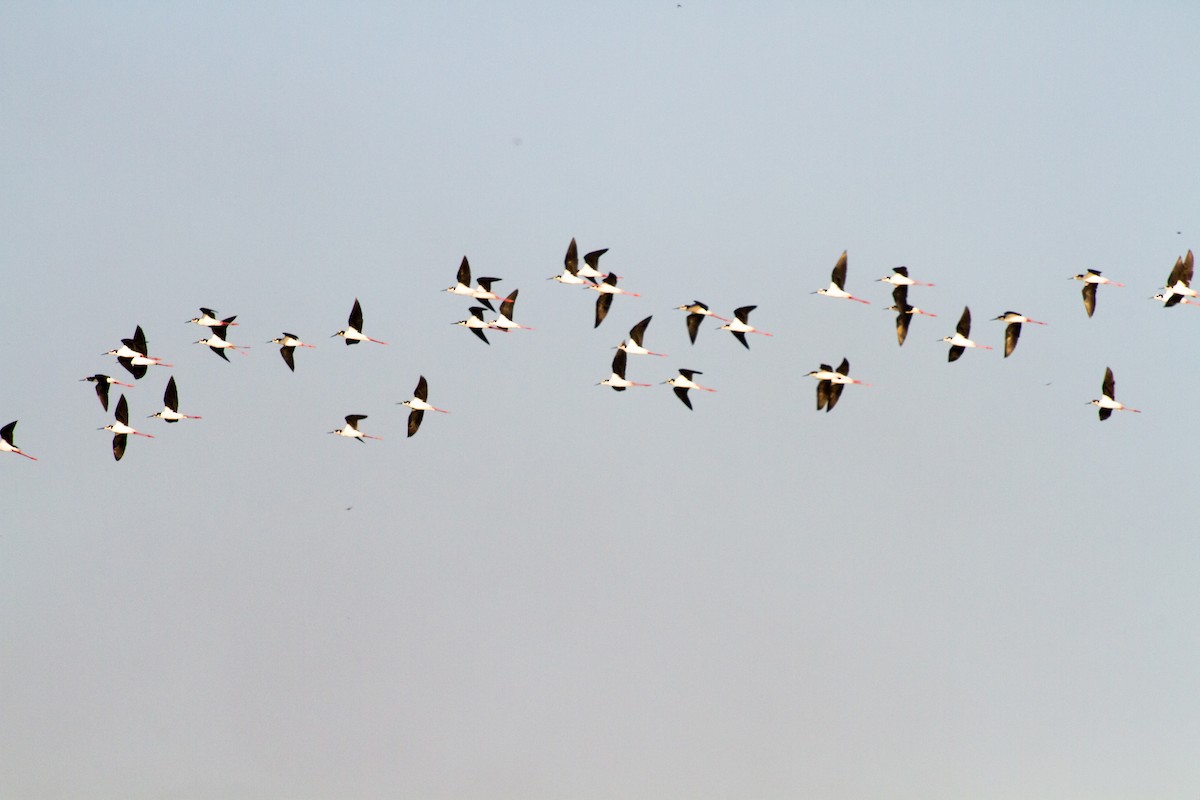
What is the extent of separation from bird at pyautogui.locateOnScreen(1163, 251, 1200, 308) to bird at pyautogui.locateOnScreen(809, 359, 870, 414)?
27.6 ft

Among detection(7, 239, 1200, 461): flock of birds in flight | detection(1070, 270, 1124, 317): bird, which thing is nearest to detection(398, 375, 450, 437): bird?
detection(7, 239, 1200, 461): flock of birds in flight

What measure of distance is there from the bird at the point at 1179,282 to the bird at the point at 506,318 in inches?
687

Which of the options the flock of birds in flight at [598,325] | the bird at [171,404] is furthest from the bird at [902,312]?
the bird at [171,404]

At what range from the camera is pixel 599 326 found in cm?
5488

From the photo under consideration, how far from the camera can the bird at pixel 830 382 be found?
55.0 m

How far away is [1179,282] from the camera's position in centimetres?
5281

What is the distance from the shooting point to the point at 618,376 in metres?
57.3

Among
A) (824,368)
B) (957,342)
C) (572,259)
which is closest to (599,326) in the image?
(572,259)

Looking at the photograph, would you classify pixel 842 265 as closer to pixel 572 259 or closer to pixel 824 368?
pixel 824 368

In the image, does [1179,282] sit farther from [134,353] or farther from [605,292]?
[134,353]

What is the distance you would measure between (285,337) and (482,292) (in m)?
5.89

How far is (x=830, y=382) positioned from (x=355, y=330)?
44.4 ft

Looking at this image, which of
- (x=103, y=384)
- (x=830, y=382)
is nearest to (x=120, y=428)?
(x=103, y=384)

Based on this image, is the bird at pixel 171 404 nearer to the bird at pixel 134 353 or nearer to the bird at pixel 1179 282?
the bird at pixel 134 353
